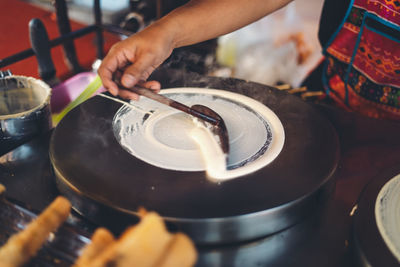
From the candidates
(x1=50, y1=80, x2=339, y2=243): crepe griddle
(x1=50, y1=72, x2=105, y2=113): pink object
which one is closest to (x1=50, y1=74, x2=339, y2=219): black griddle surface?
(x1=50, y1=80, x2=339, y2=243): crepe griddle

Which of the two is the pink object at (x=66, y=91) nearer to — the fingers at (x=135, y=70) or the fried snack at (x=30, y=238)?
the fingers at (x=135, y=70)

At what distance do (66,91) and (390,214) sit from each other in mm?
1743

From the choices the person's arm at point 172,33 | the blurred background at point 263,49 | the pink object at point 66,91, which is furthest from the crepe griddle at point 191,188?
the blurred background at point 263,49

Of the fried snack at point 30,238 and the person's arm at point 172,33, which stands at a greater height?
the person's arm at point 172,33

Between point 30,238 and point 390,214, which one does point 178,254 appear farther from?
point 390,214

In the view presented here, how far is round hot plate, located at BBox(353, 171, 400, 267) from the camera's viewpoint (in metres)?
0.83

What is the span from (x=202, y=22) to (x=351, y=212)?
0.92m

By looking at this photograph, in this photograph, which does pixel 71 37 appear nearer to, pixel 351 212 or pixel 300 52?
pixel 351 212

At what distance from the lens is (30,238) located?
0.65 meters

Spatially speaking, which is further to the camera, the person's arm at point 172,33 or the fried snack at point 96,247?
the person's arm at point 172,33

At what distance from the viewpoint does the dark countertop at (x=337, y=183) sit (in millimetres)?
934

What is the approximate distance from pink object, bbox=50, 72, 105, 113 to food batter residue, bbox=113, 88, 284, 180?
792 millimetres

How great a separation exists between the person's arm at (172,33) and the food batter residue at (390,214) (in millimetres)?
814

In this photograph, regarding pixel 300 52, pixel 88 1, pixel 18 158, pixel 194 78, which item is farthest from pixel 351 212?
pixel 88 1
